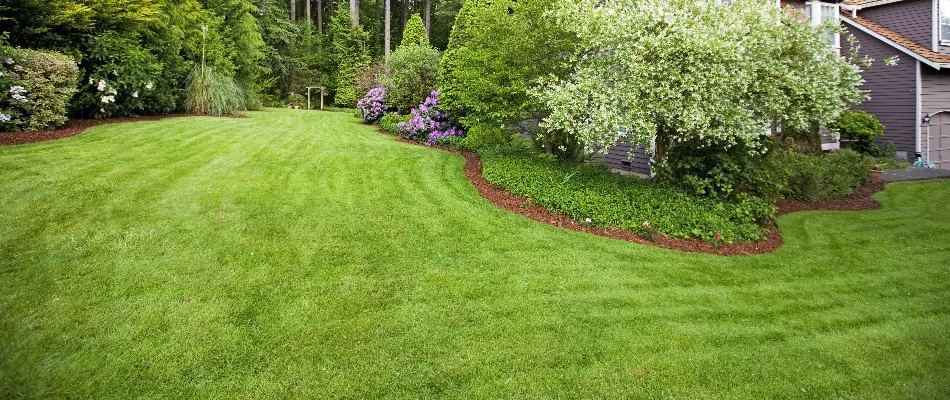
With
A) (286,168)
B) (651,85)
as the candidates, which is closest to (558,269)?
(651,85)

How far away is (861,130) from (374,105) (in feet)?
47.8

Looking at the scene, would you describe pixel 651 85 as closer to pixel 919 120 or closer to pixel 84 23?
pixel 84 23

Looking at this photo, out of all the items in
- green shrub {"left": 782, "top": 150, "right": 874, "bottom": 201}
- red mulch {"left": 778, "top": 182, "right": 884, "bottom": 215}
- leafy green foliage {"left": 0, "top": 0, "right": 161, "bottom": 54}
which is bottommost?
red mulch {"left": 778, "top": 182, "right": 884, "bottom": 215}

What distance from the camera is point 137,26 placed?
12320 millimetres

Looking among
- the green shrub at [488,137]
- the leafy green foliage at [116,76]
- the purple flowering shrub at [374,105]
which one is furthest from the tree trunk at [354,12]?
the green shrub at [488,137]

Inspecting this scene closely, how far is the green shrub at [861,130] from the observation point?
13922 millimetres

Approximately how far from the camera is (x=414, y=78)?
14.9m

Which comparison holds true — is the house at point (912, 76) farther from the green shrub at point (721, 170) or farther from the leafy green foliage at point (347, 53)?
the leafy green foliage at point (347, 53)

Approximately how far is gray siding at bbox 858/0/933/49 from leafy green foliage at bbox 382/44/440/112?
565 inches

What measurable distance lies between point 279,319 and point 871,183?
42.8 feet

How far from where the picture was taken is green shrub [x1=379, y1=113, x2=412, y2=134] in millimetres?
14261

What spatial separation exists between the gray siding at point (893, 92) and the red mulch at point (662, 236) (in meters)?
6.80

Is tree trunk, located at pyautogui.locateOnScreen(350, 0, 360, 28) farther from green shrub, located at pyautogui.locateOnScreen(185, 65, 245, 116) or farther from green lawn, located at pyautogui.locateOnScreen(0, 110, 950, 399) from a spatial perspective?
green lawn, located at pyautogui.locateOnScreen(0, 110, 950, 399)

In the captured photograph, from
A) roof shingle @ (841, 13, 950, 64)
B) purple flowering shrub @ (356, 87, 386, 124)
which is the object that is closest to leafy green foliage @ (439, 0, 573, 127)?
purple flowering shrub @ (356, 87, 386, 124)
